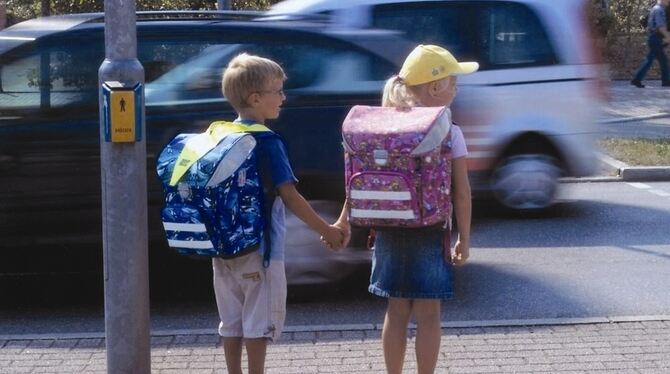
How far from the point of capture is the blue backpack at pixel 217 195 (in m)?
4.48

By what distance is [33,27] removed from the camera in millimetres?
7480

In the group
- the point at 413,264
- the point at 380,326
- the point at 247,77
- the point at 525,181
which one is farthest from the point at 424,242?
the point at 525,181

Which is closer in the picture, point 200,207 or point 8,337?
point 200,207

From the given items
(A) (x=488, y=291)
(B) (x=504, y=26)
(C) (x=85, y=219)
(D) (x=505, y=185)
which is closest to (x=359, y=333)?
(A) (x=488, y=291)

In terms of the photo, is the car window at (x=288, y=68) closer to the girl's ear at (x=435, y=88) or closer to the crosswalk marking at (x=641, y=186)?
the girl's ear at (x=435, y=88)

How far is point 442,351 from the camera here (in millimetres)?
6000

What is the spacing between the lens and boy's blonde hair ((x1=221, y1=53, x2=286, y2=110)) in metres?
4.65

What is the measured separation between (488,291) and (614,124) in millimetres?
10688

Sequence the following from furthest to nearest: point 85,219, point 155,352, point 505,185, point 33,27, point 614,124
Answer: point 614,124
point 505,185
point 33,27
point 85,219
point 155,352

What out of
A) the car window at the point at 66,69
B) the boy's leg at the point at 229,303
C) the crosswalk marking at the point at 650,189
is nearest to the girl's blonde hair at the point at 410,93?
the boy's leg at the point at 229,303

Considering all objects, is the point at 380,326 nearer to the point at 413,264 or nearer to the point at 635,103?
the point at 413,264

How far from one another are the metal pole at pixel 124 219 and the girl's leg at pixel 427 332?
1196mm

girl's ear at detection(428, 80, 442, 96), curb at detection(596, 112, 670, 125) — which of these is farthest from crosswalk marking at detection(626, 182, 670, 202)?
girl's ear at detection(428, 80, 442, 96)

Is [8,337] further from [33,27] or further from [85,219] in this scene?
[33,27]
